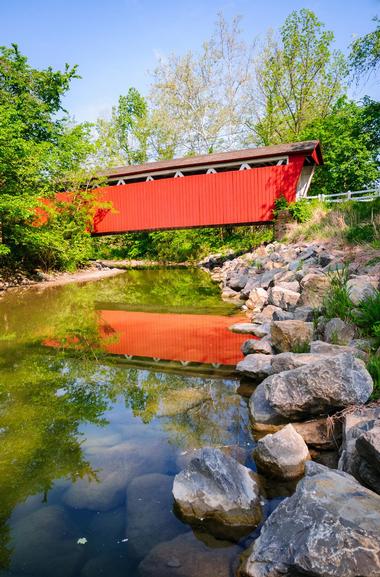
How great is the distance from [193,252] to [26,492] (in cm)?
1898

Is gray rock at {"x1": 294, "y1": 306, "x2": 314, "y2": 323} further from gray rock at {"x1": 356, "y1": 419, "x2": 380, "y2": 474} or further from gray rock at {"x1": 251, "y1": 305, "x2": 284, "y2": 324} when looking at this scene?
gray rock at {"x1": 356, "y1": 419, "x2": 380, "y2": 474}

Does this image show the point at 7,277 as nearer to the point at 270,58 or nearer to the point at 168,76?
the point at 168,76

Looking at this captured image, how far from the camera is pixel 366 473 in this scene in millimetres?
1914

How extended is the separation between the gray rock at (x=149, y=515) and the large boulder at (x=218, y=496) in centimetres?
10

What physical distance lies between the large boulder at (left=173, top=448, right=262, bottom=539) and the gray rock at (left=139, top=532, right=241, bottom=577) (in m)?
0.10

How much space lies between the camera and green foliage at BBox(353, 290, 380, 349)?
3512 millimetres

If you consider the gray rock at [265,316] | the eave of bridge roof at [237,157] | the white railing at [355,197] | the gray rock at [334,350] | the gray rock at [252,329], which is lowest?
the gray rock at [252,329]

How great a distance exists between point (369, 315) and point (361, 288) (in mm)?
546

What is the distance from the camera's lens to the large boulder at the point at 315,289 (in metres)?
5.18

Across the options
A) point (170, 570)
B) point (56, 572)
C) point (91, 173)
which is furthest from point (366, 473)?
point (91, 173)

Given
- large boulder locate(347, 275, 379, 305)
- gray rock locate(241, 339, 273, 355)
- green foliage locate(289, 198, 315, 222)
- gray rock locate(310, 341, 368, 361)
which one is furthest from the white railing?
gray rock locate(310, 341, 368, 361)

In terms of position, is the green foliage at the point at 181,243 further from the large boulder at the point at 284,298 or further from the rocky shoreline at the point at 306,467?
the rocky shoreline at the point at 306,467

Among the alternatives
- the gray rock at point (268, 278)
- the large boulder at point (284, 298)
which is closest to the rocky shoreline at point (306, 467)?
the large boulder at point (284, 298)

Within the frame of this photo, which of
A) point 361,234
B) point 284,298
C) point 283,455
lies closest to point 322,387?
point 283,455
